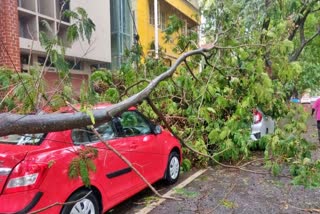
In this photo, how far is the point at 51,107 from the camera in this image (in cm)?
342

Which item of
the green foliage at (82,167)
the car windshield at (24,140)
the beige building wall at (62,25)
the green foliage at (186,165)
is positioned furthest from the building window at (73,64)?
the green foliage at (186,165)

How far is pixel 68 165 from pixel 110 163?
0.81 m

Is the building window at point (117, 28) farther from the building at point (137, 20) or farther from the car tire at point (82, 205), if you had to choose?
the car tire at point (82, 205)

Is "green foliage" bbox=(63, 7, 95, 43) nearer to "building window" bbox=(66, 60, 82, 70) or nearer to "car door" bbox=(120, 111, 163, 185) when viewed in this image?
"building window" bbox=(66, 60, 82, 70)

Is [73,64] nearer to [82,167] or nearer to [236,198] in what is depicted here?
[236,198]

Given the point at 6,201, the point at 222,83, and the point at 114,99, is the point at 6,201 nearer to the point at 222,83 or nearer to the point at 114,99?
the point at 114,99

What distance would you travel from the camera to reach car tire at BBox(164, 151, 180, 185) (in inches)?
233

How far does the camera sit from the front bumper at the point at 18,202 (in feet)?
10.5

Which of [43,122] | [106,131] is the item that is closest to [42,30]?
[106,131]

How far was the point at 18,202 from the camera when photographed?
128 inches

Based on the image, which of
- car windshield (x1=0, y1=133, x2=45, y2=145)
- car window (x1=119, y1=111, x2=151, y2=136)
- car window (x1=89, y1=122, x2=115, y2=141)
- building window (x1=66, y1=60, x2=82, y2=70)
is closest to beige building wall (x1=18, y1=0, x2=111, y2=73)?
building window (x1=66, y1=60, x2=82, y2=70)

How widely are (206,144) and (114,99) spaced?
2651mm

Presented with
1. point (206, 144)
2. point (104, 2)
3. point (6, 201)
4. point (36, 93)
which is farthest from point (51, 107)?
point (104, 2)

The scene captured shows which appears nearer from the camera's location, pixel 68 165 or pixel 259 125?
pixel 68 165
